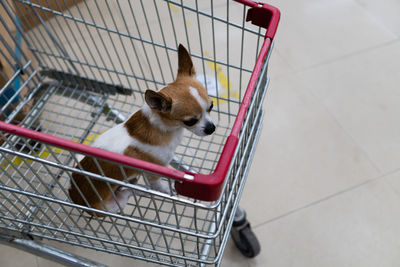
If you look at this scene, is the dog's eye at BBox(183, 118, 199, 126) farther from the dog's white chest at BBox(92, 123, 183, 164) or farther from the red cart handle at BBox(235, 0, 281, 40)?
the red cart handle at BBox(235, 0, 281, 40)

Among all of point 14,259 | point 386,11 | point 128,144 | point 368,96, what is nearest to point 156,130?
point 128,144

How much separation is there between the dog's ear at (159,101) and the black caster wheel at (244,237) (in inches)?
21.3

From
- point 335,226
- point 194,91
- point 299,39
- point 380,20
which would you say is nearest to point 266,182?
point 335,226

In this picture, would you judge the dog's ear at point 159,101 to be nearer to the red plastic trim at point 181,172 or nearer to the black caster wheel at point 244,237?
the red plastic trim at point 181,172

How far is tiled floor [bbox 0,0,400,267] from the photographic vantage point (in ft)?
4.38

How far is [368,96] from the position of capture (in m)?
1.74

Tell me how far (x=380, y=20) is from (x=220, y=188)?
1.90 m

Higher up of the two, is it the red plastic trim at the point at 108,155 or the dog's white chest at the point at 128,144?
the red plastic trim at the point at 108,155

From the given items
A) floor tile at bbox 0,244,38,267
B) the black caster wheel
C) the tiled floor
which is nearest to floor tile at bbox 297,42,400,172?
the tiled floor

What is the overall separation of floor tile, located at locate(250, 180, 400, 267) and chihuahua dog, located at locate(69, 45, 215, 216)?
0.62 metres

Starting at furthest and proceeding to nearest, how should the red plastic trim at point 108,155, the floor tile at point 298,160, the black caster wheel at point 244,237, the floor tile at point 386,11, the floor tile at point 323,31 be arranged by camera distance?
1. the floor tile at point 386,11
2. the floor tile at point 323,31
3. the floor tile at point 298,160
4. the black caster wheel at point 244,237
5. the red plastic trim at point 108,155

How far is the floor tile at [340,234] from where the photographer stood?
51.6 inches

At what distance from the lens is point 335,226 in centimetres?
138

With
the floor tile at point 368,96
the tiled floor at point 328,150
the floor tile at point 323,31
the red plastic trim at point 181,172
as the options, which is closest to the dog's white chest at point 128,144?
the red plastic trim at point 181,172
